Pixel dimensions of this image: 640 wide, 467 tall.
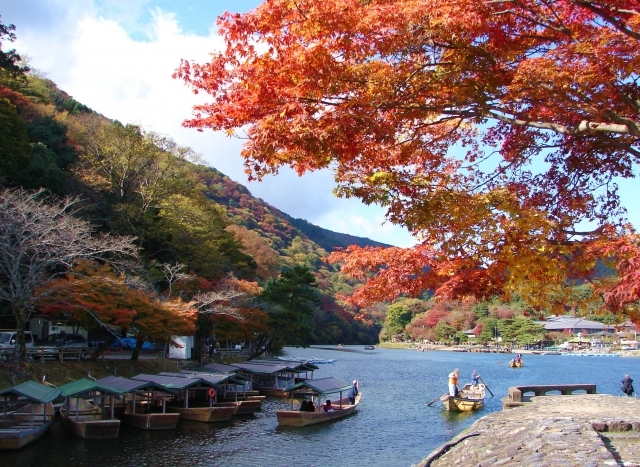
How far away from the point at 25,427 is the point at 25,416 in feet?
5.22

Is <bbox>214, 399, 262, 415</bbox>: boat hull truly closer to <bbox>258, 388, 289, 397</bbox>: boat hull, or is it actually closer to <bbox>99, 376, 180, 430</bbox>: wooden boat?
<bbox>99, 376, 180, 430</bbox>: wooden boat

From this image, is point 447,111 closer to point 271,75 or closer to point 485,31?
point 485,31

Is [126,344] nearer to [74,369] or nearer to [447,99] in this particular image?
[74,369]

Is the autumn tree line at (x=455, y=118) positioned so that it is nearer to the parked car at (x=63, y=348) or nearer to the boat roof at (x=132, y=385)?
the boat roof at (x=132, y=385)

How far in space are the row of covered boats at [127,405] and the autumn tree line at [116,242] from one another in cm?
316

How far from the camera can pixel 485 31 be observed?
6422mm

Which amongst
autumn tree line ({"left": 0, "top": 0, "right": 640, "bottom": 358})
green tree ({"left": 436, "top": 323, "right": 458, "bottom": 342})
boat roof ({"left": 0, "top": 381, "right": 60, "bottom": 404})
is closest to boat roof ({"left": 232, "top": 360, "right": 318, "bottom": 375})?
boat roof ({"left": 0, "top": 381, "right": 60, "bottom": 404})

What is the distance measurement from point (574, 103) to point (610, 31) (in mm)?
1032

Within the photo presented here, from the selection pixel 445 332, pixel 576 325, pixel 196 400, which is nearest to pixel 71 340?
pixel 196 400

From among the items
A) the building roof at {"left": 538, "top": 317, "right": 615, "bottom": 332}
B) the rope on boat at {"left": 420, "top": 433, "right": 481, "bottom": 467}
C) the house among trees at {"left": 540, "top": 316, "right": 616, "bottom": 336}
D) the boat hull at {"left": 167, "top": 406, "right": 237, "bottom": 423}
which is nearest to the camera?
the rope on boat at {"left": 420, "top": 433, "right": 481, "bottom": 467}

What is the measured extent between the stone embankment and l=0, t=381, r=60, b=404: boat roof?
14.0 m

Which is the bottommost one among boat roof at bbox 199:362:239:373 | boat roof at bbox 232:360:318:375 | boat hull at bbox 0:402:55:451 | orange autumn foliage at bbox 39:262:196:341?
boat hull at bbox 0:402:55:451

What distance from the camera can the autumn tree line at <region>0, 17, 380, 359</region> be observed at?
23375mm

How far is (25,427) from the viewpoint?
18.4 meters
